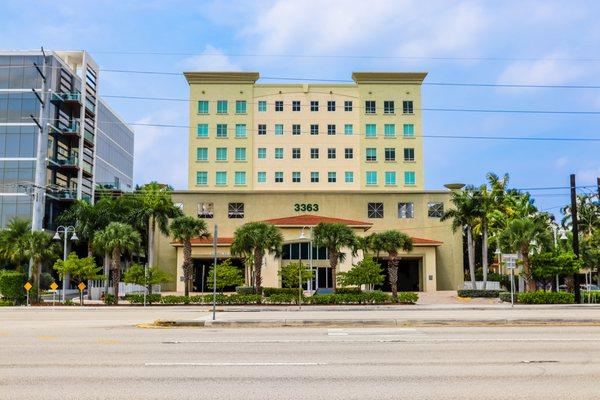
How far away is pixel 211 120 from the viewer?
240 feet

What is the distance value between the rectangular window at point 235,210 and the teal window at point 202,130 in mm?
11652

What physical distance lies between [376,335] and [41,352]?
8253 mm

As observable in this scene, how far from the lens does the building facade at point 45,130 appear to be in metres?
59.2

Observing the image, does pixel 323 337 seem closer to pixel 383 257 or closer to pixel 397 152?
pixel 383 257

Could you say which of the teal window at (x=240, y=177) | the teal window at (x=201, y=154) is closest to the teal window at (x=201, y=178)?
the teal window at (x=201, y=154)

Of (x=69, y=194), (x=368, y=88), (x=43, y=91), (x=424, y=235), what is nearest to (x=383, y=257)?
(x=424, y=235)

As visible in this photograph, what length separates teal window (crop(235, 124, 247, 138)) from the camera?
73000 mm

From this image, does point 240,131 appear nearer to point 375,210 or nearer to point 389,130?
point 389,130

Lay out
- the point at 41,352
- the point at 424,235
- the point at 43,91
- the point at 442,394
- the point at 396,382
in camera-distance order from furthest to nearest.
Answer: the point at 424,235 → the point at 43,91 → the point at 41,352 → the point at 396,382 → the point at 442,394

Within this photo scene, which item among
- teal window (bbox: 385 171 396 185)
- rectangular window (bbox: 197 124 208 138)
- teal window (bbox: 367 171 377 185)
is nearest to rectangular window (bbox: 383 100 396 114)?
teal window (bbox: 385 171 396 185)

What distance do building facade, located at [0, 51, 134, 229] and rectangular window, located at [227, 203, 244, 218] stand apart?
16288 millimetres

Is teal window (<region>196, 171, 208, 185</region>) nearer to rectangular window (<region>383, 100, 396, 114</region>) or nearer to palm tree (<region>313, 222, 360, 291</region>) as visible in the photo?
rectangular window (<region>383, 100, 396, 114</region>)

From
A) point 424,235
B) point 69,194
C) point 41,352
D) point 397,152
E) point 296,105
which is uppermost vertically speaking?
point 296,105

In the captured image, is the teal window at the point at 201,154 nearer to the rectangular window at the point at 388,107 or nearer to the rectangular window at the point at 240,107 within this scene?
the rectangular window at the point at 240,107
